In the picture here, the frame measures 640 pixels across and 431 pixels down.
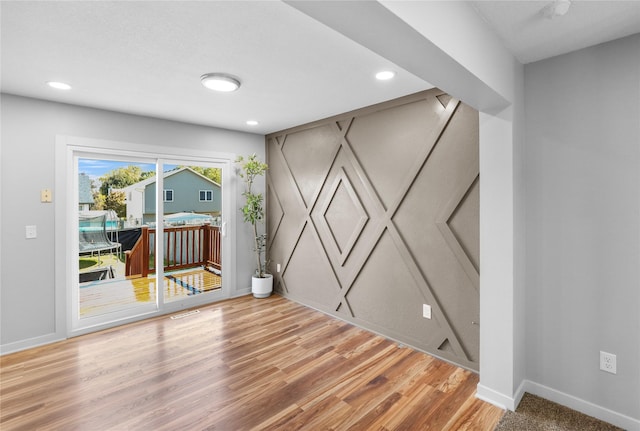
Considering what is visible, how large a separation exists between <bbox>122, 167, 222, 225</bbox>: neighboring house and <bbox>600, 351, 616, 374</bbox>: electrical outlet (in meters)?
4.36

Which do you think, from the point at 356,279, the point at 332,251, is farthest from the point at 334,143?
the point at 356,279

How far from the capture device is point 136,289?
13.4ft

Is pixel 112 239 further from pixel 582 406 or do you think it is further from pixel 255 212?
pixel 582 406

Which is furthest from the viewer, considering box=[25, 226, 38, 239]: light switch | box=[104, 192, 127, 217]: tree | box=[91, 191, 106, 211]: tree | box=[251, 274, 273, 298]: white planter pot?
box=[251, 274, 273, 298]: white planter pot

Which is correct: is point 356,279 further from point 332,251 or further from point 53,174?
point 53,174

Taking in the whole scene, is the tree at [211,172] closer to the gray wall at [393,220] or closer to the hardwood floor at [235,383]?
the gray wall at [393,220]

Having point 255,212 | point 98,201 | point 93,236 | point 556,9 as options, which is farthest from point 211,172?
point 556,9

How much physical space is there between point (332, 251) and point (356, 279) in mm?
494

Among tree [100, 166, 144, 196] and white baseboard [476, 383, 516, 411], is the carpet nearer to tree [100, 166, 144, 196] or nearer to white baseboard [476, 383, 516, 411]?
white baseboard [476, 383, 516, 411]

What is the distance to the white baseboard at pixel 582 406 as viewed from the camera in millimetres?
1916

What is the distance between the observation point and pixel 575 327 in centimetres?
212

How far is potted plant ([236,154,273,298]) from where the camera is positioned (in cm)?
444

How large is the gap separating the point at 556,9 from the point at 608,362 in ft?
7.16

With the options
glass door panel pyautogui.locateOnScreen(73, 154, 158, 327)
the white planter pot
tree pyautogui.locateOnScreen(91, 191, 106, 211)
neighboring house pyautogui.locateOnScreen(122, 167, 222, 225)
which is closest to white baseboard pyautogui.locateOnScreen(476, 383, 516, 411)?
the white planter pot
